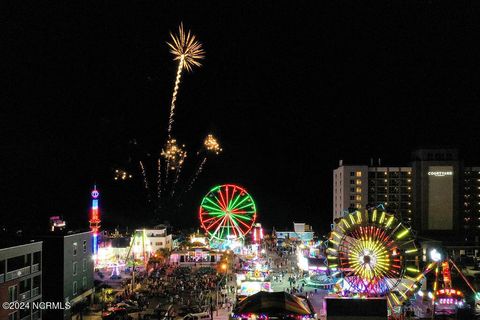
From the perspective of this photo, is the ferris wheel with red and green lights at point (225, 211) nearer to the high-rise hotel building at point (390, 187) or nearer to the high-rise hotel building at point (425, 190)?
the high-rise hotel building at point (425, 190)

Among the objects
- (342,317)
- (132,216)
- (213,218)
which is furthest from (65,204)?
(342,317)

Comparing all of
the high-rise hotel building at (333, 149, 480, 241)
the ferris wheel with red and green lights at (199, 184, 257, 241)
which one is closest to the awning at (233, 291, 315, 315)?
the ferris wheel with red and green lights at (199, 184, 257, 241)

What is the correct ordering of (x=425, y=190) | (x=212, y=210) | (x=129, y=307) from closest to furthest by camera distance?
1. (x=129, y=307)
2. (x=212, y=210)
3. (x=425, y=190)

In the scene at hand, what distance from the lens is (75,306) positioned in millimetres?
24250

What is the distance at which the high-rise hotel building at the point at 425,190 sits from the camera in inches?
1965

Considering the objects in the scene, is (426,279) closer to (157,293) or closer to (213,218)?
(157,293)

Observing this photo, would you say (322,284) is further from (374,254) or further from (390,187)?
(390,187)

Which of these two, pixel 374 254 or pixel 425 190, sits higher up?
pixel 425 190

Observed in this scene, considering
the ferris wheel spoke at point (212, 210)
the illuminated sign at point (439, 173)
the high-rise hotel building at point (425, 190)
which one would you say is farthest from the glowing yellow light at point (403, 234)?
the illuminated sign at point (439, 173)

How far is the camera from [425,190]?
164 feet

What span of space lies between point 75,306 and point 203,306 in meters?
6.61

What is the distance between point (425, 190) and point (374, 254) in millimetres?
28817

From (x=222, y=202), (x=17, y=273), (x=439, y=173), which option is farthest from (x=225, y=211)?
(x=17, y=273)

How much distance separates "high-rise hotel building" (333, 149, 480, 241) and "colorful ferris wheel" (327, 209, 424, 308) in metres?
25.8
